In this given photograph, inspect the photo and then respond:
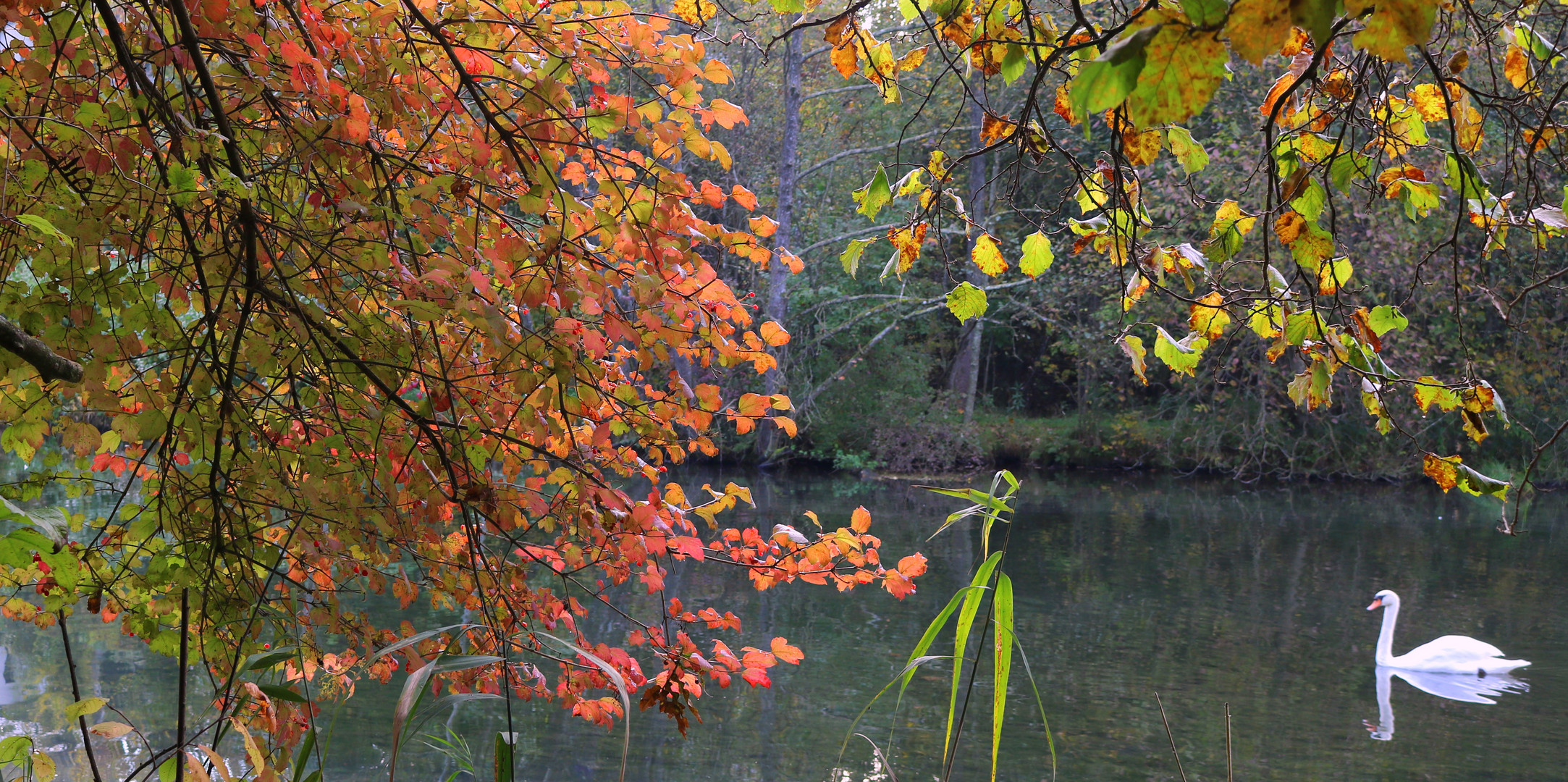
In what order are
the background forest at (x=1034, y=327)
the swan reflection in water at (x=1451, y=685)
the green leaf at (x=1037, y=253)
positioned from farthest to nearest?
1. the background forest at (x=1034, y=327)
2. the swan reflection in water at (x=1451, y=685)
3. the green leaf at (x=1037, y=253)

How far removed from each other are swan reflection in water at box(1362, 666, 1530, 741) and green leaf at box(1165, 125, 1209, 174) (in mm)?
5586

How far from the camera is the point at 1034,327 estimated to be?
17859mm

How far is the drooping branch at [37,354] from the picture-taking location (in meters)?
1.00

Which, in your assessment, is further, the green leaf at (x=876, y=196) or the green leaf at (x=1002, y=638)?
the green leaf at (x=876, y=196)

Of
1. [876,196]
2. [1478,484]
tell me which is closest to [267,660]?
[876,196]

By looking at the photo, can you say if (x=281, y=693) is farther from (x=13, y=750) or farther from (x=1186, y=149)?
(x=1186, y=149)

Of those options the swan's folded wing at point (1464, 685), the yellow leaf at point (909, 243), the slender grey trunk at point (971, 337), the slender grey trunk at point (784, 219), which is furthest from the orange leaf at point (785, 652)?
the slender grey trunk at point (971, 337)

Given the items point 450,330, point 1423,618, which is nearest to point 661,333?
point 450,330

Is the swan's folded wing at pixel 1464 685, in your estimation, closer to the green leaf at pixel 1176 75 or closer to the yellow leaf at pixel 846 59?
the yellow leaf at pixel 846 59

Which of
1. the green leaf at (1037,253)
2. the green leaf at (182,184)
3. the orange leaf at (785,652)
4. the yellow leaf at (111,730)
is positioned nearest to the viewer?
the yellow leaf at (111,730)

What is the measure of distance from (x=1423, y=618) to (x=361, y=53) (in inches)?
341

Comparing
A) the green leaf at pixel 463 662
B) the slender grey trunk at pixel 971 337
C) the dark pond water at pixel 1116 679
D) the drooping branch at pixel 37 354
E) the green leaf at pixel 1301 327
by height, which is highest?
the slender grey trunk at pixel 971 337

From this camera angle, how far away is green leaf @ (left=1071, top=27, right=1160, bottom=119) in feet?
2.84

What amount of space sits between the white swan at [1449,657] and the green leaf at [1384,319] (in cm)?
596
